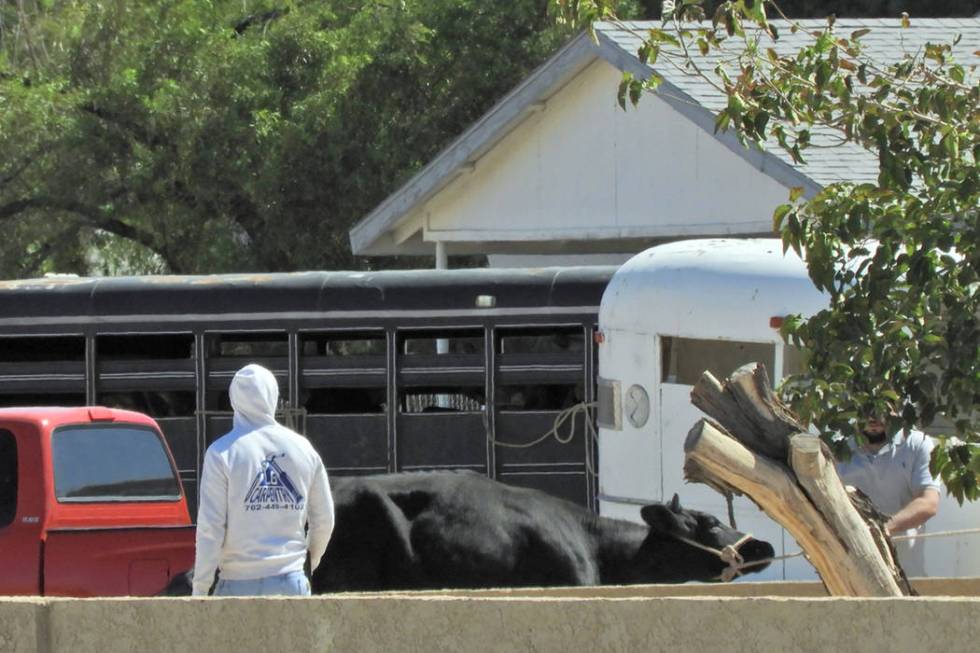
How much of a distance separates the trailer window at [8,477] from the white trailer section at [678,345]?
3749 mm

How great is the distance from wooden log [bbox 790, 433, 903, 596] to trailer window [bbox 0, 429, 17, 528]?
18.9ft

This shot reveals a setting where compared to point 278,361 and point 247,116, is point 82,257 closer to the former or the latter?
point 247,116

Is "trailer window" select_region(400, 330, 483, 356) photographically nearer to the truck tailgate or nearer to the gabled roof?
the gabled roof

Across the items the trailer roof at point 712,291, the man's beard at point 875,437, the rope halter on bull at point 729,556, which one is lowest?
the rope halter on bull at point 729,556

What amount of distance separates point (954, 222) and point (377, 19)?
56.7ft

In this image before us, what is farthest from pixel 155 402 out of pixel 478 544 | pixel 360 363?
pixel 478 544

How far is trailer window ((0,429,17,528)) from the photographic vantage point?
10305 millimetres

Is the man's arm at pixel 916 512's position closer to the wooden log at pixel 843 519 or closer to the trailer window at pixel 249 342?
the wooden log at pixel 843 519

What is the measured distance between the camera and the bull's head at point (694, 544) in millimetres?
8656

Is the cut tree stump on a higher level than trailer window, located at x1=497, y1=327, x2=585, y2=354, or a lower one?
lower

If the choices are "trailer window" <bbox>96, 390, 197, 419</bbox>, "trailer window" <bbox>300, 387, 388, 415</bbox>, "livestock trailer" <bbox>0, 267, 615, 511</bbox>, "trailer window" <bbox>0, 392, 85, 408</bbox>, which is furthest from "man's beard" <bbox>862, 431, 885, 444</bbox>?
"trailer window" <bbox>0, 392, 85, 408</bbox>

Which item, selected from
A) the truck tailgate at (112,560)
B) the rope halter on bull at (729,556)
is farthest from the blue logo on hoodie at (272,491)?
the truck tailgate at (112,560)

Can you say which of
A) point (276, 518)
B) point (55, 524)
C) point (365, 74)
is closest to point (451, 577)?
point (276, 518)

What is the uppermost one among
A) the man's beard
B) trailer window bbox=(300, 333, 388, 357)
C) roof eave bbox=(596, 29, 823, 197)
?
roof eave bbox=(596, 29, 823, 197)
